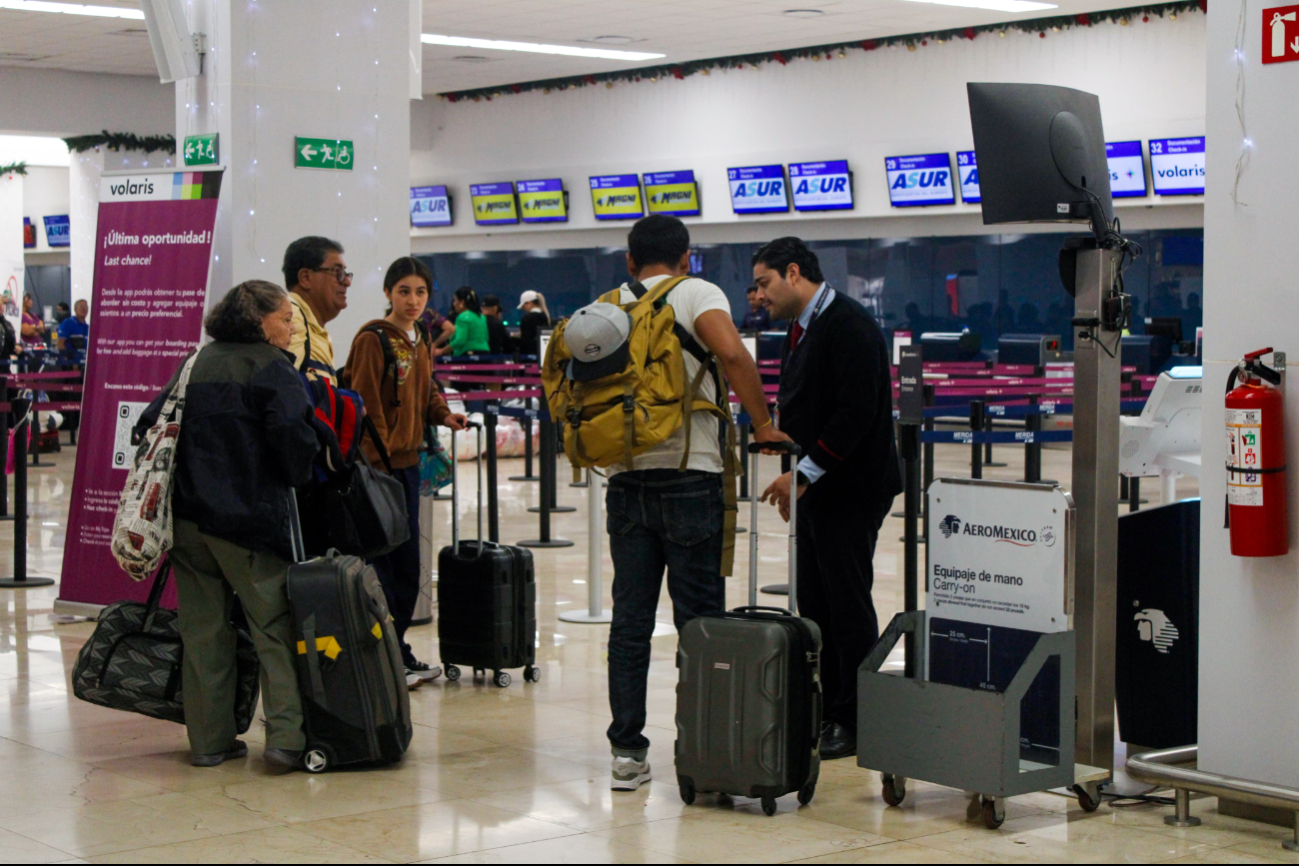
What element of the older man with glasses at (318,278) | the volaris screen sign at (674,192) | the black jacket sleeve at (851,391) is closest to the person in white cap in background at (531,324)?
the volaris screen sign at (674,192)

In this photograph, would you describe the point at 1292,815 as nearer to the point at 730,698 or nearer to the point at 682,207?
the point at 730,698

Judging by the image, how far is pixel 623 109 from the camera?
62.5 feet

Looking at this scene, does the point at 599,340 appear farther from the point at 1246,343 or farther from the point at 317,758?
the point at 1246,343

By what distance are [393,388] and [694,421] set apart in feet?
5.29

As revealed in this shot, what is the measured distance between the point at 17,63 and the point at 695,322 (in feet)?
52.8

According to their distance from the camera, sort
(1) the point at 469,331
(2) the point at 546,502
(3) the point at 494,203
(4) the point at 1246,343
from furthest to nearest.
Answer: (3) the point at 494,203 < (1) the point at 469,331 < (2) the point at 546,502 < (4) the point at 1246,343

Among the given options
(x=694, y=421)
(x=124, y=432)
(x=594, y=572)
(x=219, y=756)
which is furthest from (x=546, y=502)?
(x=694, y=421)

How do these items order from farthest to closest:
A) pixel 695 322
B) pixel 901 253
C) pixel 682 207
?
pixel 682 207
pixel 901 253
pixel 695 322

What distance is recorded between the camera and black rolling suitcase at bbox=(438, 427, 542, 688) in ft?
17.6

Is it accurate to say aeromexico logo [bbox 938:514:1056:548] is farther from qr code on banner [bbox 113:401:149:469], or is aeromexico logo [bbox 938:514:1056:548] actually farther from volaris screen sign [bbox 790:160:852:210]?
volaris screen sign [bbox 790:160:852:210]

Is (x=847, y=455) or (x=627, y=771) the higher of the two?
(x=847, y=455)

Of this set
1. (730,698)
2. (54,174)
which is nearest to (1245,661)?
(730,698)

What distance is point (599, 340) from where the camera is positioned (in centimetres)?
394

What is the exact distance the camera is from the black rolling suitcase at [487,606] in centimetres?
537
